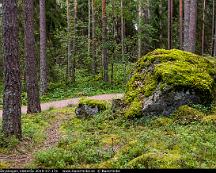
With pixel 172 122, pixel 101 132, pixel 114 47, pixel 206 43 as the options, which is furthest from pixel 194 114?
pixel 206 43

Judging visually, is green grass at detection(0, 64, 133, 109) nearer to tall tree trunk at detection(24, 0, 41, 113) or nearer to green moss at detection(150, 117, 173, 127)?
tall tree trunk at detection(24, 0, 41, 113)

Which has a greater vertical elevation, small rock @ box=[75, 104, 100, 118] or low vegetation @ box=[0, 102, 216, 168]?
low vegetation @ box=[0, 102, 216, 168]

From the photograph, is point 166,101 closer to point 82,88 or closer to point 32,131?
point 32,131

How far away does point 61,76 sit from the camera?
31.1 metres

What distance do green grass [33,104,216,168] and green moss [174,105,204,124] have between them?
0.17 metres

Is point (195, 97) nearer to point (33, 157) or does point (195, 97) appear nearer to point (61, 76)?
point (33, 157)

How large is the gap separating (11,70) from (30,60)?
20.5 feet

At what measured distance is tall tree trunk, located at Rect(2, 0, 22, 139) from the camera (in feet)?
35.8

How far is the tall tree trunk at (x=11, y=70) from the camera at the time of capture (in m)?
10.9

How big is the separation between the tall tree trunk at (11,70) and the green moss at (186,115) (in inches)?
201

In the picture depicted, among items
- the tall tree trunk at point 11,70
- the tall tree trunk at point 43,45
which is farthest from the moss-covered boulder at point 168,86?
the tall tree trunk at point 43,45

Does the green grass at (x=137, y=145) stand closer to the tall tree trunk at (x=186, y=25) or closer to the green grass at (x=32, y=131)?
the green grass at (x=32, y=131)

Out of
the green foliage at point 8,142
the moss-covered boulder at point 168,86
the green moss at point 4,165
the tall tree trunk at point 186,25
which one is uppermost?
the tall tree trunk at point 186,25

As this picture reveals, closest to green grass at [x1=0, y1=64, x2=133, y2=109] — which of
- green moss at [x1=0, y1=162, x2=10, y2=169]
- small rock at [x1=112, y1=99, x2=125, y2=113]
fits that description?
small rock at [x1=112, y1=99, x2=125, y2=113]
